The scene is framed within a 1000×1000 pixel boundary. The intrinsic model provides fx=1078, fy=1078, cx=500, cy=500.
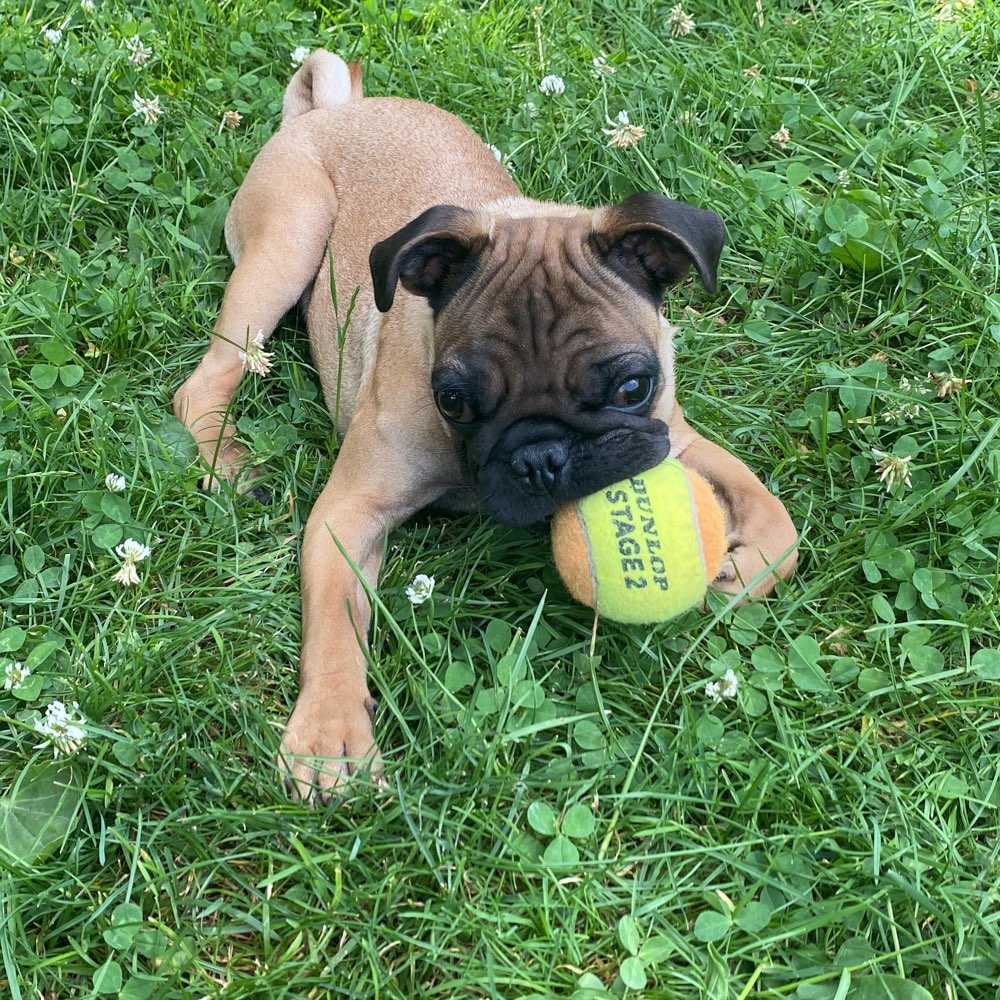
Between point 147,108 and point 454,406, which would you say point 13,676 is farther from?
point 147,108

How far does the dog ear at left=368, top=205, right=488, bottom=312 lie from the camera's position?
4.46 meters

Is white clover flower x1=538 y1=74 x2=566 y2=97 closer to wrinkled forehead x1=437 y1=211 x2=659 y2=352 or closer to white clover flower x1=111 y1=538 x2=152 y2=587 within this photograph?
wrinkled forehead x1=437 y1=211 x2=659 y2=352

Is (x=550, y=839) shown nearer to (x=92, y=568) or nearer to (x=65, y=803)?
(x=65, y=803)

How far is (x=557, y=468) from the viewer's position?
4305 millimetres

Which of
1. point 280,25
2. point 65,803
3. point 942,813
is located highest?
point 280,25

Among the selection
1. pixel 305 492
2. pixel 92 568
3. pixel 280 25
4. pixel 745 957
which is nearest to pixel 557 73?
pixel 280 25

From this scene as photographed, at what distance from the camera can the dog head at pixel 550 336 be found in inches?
171

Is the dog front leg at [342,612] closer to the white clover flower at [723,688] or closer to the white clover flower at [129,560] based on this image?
the white clover flower at [129,560]

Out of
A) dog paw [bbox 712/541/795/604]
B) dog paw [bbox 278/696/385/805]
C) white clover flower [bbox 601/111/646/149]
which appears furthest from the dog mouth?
white clover flower [bbox 601/111/646/149]

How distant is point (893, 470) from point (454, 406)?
6.90ft

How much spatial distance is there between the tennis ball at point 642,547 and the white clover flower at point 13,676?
7.18 ft

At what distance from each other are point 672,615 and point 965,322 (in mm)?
2899

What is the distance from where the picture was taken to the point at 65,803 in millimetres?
3998

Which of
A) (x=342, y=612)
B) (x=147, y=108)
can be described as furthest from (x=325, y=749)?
(x=147, y=108)
